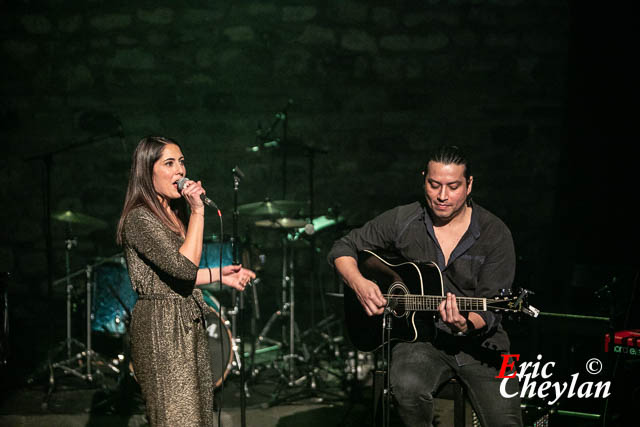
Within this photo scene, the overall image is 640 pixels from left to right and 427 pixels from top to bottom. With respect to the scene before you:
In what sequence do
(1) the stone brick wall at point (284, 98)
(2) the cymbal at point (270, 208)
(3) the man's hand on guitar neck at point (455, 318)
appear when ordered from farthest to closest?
(1) the stone brick wall at point (284, 98) → (2) the cymbal at point (270, 208) → (3) the man's hand on guitar neck at point (455, 318)

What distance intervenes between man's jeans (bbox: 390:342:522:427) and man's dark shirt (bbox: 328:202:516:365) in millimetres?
90

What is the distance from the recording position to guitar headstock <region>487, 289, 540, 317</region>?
10.1 feet

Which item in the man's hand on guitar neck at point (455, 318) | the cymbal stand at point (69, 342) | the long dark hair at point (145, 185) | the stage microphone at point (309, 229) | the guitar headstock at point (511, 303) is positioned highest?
the long dark hair at point (145, 185)

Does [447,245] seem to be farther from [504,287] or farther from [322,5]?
[322,5]

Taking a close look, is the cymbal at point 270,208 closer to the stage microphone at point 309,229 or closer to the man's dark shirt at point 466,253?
the stage microphone at point 309,229

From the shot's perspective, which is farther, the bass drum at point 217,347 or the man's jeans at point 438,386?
the bass drum at point 217,347

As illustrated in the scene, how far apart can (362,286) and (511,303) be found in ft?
2.63

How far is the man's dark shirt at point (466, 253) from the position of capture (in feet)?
11.0

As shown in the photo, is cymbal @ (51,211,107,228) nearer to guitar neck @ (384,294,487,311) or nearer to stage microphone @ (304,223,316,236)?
Answer: stage microphone @ (304,223,316,236)

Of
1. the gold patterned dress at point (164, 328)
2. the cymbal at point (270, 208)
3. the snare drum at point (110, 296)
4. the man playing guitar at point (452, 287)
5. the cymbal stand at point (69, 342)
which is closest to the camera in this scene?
the gold patterned dress at point (164, 328)

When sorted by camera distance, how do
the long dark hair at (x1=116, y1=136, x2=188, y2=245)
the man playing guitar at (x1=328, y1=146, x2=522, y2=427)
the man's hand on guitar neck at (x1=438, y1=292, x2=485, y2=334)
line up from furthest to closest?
the man playing guitar at (x1=328, y1=146, x2=522, y2=427), the man's hand on guitar neck at (x1=438, y1=292, x2=485, y2=334), the long dark hair at (x1=116, y1=136, x2=188, y2=245)

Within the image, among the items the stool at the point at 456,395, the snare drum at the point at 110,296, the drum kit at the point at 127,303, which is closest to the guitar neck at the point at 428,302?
the stool at the point at 456,395

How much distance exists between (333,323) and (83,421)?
2498 mm

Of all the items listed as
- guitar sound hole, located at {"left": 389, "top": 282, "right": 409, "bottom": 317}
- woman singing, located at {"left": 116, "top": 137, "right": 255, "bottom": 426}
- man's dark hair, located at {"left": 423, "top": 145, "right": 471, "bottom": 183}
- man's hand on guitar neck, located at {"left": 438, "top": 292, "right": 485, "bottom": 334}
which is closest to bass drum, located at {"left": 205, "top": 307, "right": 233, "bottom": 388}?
woman singing, located at {"left": 116, "top": 137, "right": 255, "bottom": 426}
